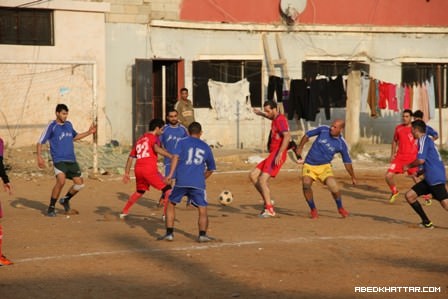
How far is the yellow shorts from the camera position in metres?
13.9

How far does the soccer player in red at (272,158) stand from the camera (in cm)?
1394

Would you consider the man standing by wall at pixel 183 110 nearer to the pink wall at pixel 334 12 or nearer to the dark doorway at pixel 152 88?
the dark doorway at pixel 152 88

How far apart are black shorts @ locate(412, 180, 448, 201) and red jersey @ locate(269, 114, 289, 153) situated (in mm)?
2309

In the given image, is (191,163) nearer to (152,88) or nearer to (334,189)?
(334,189)

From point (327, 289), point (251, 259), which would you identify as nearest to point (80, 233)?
point (251, 259)

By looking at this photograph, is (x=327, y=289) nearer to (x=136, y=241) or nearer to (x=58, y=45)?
(x=136, y=241)

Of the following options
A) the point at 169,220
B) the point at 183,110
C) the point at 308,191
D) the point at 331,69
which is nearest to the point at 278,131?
the point at 308,191

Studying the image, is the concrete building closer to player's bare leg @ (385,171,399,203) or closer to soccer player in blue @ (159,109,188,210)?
player's bare leg @ (385,171,399,203)

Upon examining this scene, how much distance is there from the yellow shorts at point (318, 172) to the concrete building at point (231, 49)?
10278 millimetres

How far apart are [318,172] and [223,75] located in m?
12.6

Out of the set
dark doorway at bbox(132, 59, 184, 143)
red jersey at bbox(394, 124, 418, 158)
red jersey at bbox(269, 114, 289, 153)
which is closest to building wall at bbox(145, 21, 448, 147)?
dark doorway at bbox(132, 59, 184, 143)

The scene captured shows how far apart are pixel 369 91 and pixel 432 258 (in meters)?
14.5

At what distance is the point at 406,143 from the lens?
16766 mm

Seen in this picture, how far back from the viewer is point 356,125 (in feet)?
79.5
